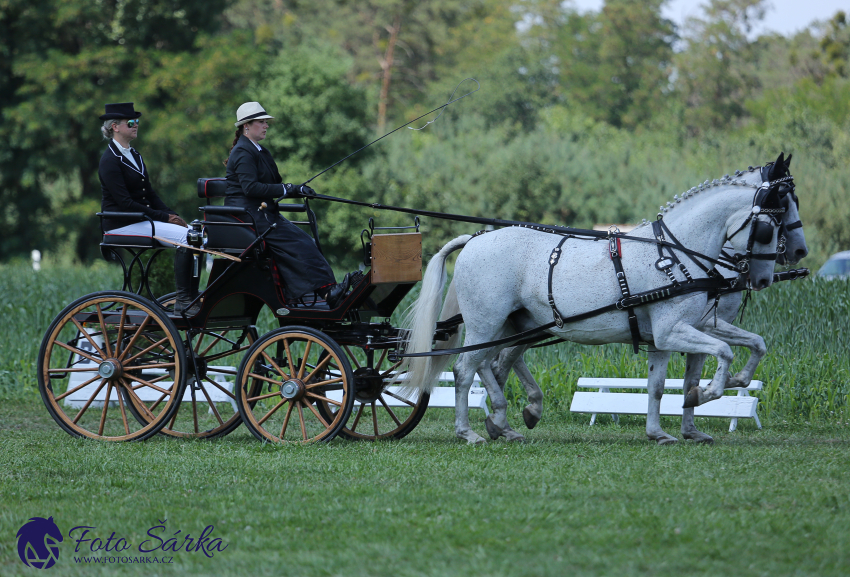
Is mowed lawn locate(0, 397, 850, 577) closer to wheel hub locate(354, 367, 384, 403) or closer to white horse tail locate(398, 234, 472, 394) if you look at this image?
wheel hub locate(354, 367, 384, 403)

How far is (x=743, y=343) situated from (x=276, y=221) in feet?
11.7

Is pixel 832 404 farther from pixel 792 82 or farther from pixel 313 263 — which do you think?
pixel 792 82

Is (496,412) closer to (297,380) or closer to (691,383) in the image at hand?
(691,383)

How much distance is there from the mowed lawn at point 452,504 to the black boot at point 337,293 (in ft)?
3.49

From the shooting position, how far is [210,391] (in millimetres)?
9906

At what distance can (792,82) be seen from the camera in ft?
161

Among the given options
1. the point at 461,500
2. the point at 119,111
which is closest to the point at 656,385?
the point at 461,500

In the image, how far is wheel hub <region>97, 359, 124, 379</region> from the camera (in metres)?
7.34

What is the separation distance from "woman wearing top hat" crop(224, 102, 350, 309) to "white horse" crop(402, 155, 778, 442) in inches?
29.6

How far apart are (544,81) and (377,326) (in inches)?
1817

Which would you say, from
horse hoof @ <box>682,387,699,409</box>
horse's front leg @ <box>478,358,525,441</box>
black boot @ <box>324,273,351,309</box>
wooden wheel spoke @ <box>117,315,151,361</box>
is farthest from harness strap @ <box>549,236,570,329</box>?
wooden wheel spoke @ <box>117,315,151,361</box>

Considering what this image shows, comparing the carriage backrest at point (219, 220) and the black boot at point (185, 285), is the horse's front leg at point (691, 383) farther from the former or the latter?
the black boot at point (185, 285)

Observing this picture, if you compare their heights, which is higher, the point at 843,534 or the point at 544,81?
the point at 544,81

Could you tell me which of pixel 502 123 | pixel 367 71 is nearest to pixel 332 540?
pixel 502 123
